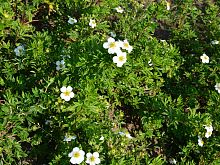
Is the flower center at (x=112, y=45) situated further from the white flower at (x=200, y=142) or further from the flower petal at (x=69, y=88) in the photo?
the white flower at (x=200, y=142)

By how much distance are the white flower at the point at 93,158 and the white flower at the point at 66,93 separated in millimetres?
578

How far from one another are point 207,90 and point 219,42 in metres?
0.81

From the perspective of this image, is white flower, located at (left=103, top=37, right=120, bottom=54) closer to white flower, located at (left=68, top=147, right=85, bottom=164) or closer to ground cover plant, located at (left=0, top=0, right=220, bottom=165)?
ground cover plant, located at (left=0, top=0, right=220, bottom=165)

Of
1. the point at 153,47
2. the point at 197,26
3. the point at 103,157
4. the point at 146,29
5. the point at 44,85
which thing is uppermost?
the point at 197,26

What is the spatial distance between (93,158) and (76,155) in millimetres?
145

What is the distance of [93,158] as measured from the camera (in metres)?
3.25

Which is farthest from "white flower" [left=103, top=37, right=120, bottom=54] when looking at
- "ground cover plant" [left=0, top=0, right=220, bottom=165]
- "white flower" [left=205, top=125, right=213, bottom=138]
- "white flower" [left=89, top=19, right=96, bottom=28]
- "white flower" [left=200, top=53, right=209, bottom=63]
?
"white flower" [left=200, top=53, right=209, bottom=63]

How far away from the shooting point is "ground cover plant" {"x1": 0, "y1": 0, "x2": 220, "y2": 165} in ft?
11.3

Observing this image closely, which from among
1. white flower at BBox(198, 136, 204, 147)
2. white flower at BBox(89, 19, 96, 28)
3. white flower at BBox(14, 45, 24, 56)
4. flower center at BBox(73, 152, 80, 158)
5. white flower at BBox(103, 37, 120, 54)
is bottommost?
flower center at BBox(73, 152, 80, 158)

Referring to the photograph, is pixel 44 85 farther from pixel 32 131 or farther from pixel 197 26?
pixel 197 26

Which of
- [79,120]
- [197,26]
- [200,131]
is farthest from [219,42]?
[79,120]

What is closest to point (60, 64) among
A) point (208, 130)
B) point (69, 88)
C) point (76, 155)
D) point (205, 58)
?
point (69, 88)

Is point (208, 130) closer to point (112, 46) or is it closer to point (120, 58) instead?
point (120, 58)

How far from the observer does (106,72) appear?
360 cm
